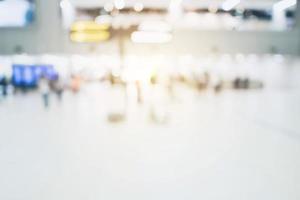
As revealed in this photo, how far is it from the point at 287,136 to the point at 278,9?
11755 mm

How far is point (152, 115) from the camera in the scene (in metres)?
11.4

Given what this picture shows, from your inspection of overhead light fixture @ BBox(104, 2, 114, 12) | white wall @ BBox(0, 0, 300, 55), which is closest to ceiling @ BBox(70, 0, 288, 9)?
overhead light fixture @ BBox(104, 2, 114, 12)

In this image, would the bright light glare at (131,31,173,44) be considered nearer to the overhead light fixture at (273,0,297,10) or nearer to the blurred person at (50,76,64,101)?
the blurred person at (50,76,64,101)

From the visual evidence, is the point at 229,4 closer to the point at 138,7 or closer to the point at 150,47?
the point at 150,47

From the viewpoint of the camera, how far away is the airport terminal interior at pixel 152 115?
17.4 feet

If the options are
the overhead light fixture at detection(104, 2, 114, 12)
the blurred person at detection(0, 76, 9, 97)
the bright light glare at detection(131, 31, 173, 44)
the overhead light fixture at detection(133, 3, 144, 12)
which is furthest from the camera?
the blurred person at detection(0, 76, 9, 97)

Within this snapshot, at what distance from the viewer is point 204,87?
21.6 metres

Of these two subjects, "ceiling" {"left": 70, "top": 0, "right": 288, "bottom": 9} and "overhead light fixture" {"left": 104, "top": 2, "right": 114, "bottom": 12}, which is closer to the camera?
"ceiling" {"left": 70, "top": 0, "right": 288, "bottom": 9}

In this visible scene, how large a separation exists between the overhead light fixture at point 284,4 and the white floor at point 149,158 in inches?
311

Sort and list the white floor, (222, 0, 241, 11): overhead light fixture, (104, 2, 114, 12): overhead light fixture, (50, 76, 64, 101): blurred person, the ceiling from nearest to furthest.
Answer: the white floor → (50, 76, 64, 101): blurred person → (222, 0, 241, 11): overhead light fixture → the ceiling → (104, 2, 114, 12): overhead light fixture

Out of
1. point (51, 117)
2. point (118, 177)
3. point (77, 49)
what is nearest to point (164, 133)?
point (118, 177)

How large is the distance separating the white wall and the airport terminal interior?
0.05 meters

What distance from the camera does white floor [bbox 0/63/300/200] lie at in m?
4.93

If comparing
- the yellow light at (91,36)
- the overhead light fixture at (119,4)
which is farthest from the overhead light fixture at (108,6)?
the yellow light at (91,36)
